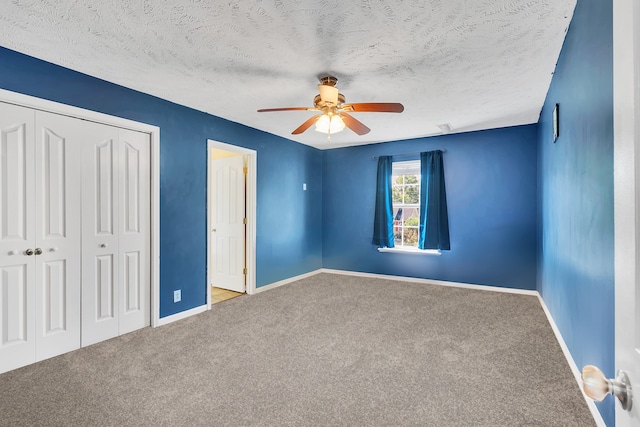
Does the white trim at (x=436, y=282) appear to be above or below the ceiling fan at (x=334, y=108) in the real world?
below

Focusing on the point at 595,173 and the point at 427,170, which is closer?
the point at 595,173

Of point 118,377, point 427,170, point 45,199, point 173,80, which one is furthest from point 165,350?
point 427,170

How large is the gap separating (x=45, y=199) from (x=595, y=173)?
147 inches

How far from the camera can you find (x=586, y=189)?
178cm

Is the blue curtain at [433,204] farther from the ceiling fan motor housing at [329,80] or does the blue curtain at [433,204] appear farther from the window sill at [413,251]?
the ceiling fan motor housing at [329,80]

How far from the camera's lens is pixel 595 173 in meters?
1.61

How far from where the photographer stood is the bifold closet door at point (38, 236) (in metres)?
2.34

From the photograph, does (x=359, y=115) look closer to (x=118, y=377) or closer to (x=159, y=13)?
(x=159, y=13)

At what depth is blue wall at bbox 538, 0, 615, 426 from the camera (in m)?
1.42

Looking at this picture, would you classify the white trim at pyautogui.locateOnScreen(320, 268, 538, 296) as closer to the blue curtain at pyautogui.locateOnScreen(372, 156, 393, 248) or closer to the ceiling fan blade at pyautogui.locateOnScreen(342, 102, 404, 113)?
the blue curtain at pyautogui.locateOnScreen(372, 156, 393, 248)

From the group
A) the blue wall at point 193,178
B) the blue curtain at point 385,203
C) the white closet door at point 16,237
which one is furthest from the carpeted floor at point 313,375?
the blue curtain at point 385,203

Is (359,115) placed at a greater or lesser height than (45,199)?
greater

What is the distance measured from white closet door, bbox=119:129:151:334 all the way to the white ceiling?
0.65 m

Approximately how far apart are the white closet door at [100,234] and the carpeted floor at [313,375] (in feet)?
0.79
